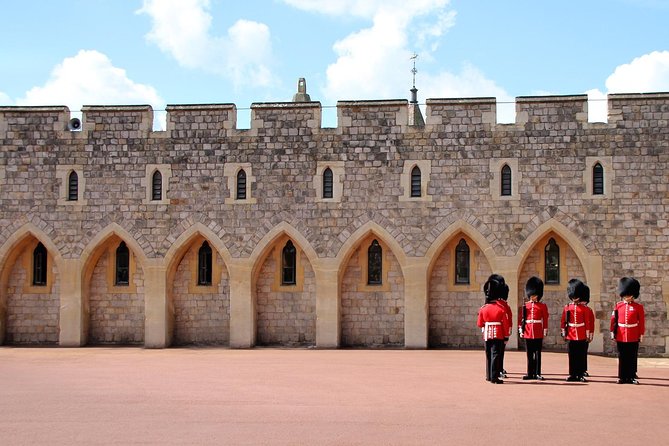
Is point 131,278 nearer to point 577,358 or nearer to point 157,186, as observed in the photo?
point 157,186

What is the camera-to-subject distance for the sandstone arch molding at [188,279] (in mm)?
18828

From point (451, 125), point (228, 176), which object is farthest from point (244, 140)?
point (451, 125)

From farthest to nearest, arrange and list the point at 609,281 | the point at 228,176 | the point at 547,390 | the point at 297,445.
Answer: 1. the point at 228,176
2. the point at 609,281
3. the point at 547,390
4. the point at 297,445

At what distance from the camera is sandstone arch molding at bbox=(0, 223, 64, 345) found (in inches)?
751

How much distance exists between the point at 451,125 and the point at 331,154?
2.79 m

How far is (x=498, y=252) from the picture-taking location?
712 inches

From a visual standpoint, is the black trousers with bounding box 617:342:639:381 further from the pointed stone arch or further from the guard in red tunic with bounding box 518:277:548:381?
the pointed stone arch

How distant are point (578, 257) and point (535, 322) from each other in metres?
5.27

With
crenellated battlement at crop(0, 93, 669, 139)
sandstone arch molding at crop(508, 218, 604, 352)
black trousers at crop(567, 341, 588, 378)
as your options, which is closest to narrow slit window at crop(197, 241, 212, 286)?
A: crenellated battlement at crop(0, 93, 669, 139)

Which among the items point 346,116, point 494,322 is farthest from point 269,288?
point 494,322

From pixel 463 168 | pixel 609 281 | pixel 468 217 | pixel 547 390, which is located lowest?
pixel 547 390

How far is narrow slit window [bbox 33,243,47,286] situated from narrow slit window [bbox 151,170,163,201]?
3.13 m

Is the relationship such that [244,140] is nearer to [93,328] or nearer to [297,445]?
[93,328]

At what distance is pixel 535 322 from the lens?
1323 cm
